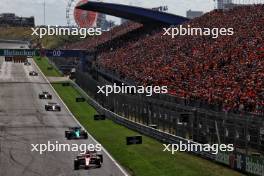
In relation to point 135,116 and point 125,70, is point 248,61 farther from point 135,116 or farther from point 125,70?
point 125,70

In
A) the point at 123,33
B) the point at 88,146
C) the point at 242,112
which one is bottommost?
the point at 88,146

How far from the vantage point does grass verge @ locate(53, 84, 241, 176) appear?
30.5m

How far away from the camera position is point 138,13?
107375 millimetres

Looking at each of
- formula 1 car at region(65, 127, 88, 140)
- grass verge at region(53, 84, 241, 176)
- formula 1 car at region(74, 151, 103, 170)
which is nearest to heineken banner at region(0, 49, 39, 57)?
grass verge at region(53, 84, 241, 176)

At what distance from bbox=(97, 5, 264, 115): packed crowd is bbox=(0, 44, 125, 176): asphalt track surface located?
8.47 meters

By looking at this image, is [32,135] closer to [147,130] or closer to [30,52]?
[147,130]

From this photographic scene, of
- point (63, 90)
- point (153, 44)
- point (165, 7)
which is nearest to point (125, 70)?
point (153, 44)

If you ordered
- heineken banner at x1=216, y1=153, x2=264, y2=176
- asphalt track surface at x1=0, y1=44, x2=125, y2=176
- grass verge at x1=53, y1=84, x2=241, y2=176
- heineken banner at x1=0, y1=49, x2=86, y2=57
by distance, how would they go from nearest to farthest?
1. heineken banner at x1=216, y1=153, x2=264, y2=176
2. grass verge at x1=53, y1=84, x2=241, y2=176
3. asphalt track surface at x1=0, y1=44, x2=125, y2=176
4. heineken banner at x1=0, y1=49, x2=86, y2=57

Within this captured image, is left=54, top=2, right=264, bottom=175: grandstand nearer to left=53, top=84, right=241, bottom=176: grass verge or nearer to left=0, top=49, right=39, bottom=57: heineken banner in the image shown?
left=53, top=84, right=241, bottom=176: grass verge

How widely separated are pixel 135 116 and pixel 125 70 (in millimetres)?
22892

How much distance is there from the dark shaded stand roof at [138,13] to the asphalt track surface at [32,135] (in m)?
23.7

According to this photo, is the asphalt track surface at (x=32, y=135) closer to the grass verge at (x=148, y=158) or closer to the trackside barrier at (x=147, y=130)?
the grass verge at (x=148, y=158)

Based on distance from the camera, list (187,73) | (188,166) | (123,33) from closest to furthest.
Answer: (188,166) → (187,73) → (123,33)

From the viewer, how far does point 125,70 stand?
71688mm
